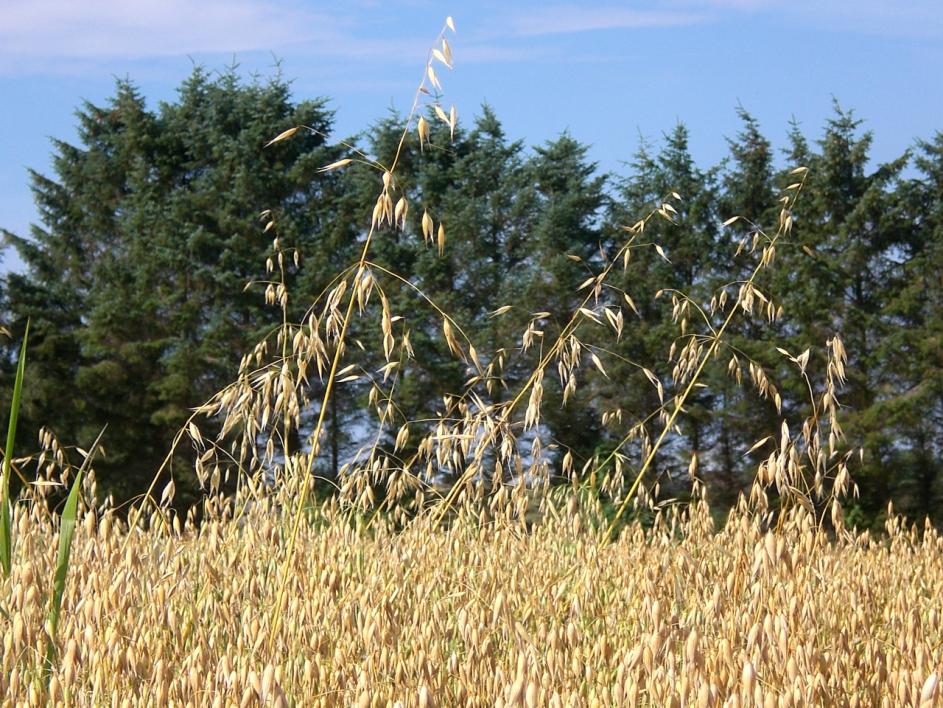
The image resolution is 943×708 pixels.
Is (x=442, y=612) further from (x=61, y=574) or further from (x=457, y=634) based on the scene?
(x=61, y=574)

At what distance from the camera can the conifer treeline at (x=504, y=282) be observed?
33.9 ft

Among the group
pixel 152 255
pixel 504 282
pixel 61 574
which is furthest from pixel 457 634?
pixel 152 255

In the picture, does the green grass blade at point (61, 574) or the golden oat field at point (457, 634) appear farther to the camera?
Answer: the green grass blade at point (61, 574)

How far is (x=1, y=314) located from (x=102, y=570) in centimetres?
1000

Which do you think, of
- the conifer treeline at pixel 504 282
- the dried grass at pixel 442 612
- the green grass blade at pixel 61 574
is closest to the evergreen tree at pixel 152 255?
the conifer treeline at pixel 504 282

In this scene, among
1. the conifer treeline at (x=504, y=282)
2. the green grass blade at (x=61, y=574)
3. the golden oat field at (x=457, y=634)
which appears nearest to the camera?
the golden oat field at (x=457, y=634)

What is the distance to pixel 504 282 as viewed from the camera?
36.8ft

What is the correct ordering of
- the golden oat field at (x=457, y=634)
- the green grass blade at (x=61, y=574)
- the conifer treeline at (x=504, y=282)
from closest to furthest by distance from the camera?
the golden oat field at (x=457, y=634) → the green grass blade at (x=61, y=574) → the conifer treeline at (x=504, y=282)

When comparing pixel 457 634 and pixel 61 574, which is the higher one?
pixel 61 574

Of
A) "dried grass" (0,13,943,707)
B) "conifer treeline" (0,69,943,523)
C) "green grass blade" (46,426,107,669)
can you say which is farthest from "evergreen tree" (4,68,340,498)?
"green grass blade" (46,426,107,669)

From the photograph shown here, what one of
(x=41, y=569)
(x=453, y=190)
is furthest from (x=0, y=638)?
(x=453, y=190)

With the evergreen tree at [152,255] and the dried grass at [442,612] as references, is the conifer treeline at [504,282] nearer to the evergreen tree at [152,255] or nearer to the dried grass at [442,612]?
the evergreen tree at [152,255]

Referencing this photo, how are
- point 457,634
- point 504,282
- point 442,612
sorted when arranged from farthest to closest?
point 504,282, point 442,612, point 457,634

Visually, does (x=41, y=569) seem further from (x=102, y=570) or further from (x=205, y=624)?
(x=205, y=624)
